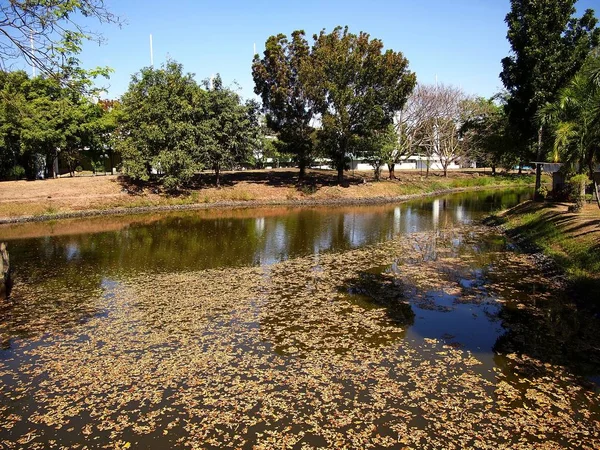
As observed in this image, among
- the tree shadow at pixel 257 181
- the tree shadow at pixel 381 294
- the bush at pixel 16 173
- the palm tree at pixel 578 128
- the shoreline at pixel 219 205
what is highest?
the palm tree at pixel 578 128

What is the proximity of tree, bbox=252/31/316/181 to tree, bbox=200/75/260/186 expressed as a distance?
3.20m

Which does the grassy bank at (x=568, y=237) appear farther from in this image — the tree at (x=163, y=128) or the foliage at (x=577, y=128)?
the tree at (x=163, y=128)

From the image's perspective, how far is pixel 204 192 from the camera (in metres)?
44.6

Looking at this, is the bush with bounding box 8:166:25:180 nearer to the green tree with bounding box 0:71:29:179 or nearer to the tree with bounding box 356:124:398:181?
the green tree with bounding box 0:71:29:179

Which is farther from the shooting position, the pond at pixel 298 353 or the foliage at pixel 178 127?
the foliage at pixel 178 127

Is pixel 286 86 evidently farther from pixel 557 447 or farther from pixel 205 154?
pixel 557 447

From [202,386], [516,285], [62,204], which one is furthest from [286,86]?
[202,386]

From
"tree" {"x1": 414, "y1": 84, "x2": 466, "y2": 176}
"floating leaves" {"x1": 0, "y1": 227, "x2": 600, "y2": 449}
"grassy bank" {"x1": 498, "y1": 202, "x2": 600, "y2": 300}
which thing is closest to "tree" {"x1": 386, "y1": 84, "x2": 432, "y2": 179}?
"tree" {"x1": 414, "y1": 84, "x2": 466, "y2": 176}

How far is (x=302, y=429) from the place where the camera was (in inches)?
285

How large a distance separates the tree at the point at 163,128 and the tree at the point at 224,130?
2.25 ft

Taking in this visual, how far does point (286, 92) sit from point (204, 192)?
529 inches

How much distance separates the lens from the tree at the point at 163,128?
4122cm

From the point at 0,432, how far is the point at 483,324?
35.1ft

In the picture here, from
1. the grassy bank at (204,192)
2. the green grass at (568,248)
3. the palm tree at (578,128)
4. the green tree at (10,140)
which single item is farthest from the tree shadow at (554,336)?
the green tree at (10,140)
